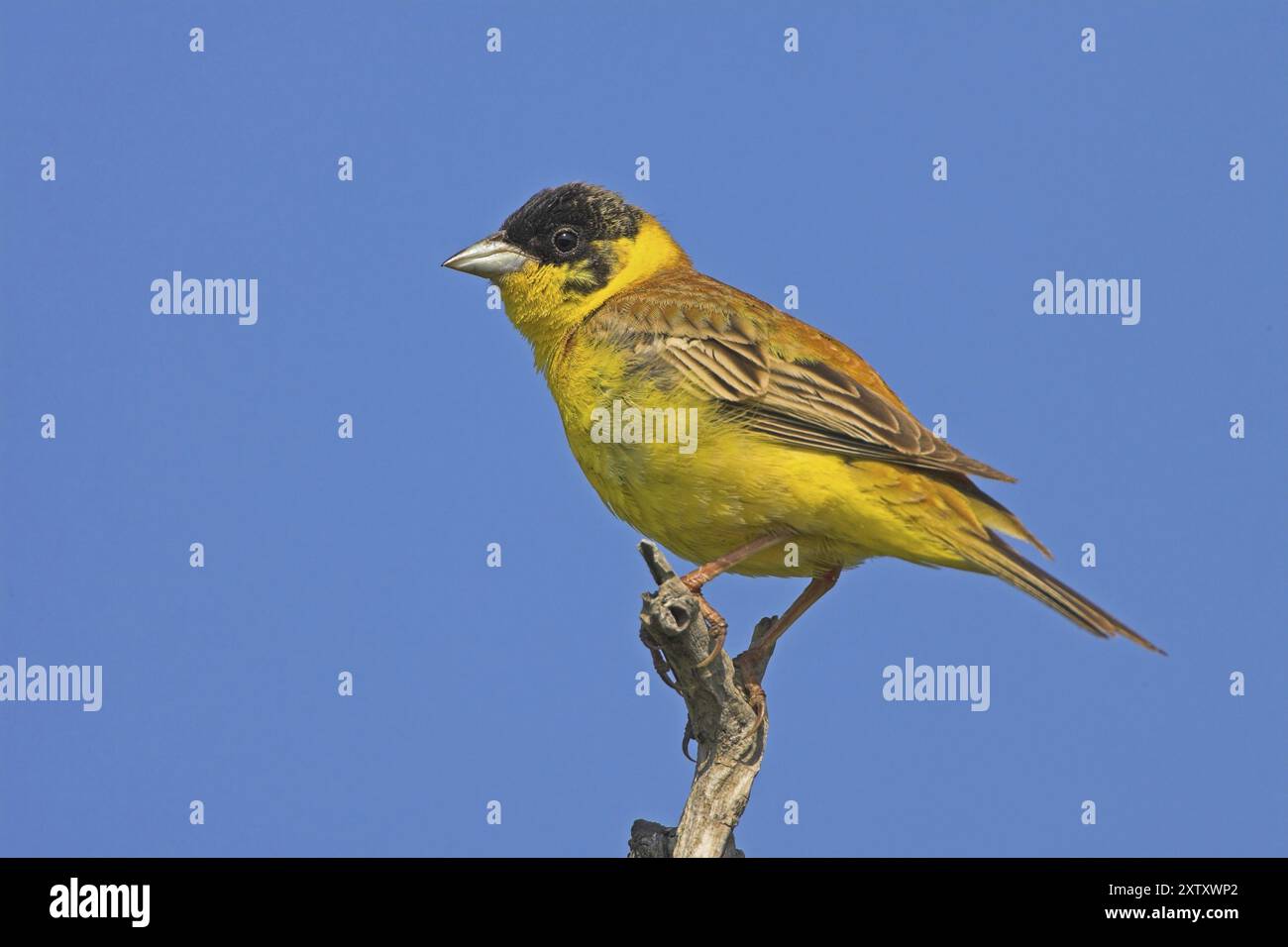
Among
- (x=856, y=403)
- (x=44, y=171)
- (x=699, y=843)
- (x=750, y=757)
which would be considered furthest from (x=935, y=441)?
(x=44, y=171)

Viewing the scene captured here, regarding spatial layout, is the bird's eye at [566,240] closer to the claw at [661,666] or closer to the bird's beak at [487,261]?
the bird's beak at [487,261]

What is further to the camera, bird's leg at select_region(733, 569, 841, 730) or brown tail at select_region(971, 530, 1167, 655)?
bird's leg at select_region(733, 569, 841, 730)

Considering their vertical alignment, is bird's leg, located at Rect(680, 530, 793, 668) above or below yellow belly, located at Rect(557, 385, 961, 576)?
below

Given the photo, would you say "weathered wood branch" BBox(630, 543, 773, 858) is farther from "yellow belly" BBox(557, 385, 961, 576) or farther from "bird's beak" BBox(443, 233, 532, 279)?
"bird's beak" BBox(443, 233, 532, 279)

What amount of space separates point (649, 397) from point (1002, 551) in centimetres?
192

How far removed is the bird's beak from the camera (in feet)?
28.0

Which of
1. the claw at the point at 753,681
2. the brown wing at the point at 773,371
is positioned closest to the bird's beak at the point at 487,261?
the brown wing at the point at 773,371

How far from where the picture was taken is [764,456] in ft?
23.7

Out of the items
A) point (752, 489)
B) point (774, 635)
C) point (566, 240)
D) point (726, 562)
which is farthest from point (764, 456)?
point (566, 240)

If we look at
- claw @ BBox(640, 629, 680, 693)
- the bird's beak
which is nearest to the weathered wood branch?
claw @ BBox(640, 629, 680, 693)

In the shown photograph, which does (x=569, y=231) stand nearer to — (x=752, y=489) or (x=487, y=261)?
(x=487, y=261)

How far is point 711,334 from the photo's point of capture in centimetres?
779

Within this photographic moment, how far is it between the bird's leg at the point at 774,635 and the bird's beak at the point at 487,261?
2553mm

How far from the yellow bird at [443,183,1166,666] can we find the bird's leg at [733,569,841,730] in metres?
0.01
